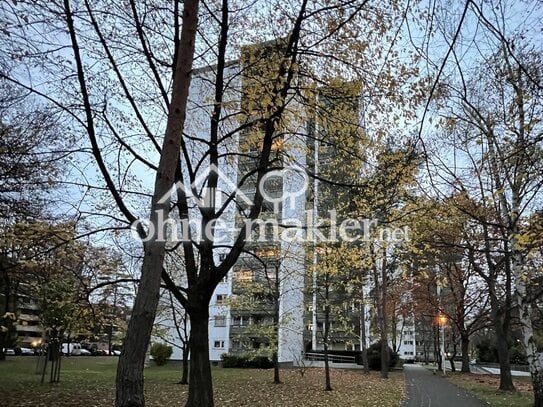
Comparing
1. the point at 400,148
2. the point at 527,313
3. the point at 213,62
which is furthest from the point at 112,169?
the point at 527,313

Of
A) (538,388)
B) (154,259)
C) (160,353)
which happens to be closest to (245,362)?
(160,353)

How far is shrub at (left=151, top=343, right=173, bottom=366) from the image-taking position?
33438 mm

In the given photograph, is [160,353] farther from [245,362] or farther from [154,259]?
[154,259]

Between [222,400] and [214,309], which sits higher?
[214,309]

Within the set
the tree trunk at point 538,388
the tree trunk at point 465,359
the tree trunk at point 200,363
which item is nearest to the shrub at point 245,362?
the tree trunk at point 465,359

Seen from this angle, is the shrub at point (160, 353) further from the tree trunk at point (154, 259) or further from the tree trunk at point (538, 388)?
the tree trunk at point (154, 259)

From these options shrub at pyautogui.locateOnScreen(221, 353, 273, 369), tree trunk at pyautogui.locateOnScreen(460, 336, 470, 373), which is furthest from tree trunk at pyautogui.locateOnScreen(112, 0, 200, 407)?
tree trunk at pyautogui.locateOnScreen(460, 336, 470, 373)

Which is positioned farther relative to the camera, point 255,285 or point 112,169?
point 255,285

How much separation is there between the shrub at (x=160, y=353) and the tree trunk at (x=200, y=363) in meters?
27.9

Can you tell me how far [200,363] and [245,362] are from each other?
2479 cm

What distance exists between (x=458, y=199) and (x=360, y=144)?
18.0 feet

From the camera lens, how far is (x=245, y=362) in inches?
1211

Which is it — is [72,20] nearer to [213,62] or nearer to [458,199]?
[213,62]

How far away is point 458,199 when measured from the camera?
1208 centimetres
